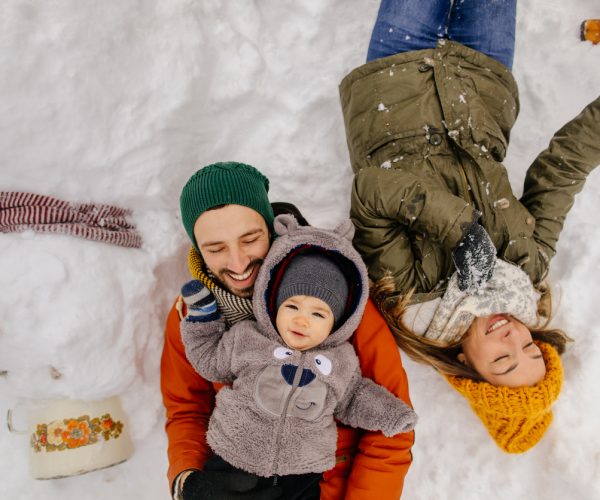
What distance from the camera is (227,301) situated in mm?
1556

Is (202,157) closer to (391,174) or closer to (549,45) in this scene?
(391,174)

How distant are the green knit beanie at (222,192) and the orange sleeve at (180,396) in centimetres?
39

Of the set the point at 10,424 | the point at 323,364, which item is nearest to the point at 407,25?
the point at 323,364

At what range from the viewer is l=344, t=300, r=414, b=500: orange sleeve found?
62.1 inches

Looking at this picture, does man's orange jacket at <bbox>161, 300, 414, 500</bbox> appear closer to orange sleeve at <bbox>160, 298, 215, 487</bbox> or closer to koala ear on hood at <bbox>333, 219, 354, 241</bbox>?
orange sleeve at <bbox>160, 298, 215, 487</bbox>

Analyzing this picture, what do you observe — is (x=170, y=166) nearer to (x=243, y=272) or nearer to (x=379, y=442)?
(x=243, y=272)

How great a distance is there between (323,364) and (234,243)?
0.44 meters

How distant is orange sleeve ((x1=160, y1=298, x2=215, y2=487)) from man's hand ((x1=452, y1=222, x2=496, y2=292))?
3.21 feet

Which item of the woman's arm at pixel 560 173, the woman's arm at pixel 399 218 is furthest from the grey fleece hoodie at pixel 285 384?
the woman's arm at pixel 560 173

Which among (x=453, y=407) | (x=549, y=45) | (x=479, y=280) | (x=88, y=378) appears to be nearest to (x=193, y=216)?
(x=88, y=378)

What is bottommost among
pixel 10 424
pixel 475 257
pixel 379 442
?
pixel 10 424

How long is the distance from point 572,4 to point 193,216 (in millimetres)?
1857

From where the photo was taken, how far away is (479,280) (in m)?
1.70

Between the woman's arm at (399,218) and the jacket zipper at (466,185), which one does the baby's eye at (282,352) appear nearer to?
the woman's arm at (399,218)
